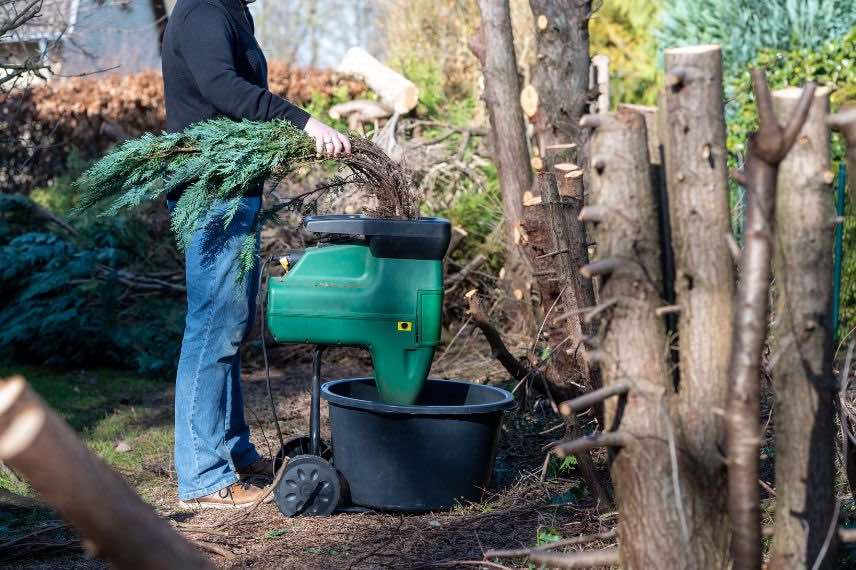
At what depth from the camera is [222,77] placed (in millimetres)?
3279

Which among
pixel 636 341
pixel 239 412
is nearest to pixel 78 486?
pixel 636 341

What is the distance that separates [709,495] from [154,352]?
4.85 m

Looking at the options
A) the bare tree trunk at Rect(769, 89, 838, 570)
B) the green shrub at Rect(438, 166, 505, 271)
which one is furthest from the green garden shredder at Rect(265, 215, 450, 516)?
the green shrub at Rect(438, 166, 505, 271)

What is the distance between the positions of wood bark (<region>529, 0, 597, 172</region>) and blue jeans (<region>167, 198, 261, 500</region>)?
2.30m

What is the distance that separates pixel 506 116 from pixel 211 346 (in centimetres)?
268

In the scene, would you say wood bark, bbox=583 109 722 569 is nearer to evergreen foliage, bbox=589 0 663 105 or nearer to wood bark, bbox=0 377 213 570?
wood bark, bbox=0 377 213 570

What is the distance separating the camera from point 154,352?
6328mm

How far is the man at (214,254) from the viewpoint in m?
3.30

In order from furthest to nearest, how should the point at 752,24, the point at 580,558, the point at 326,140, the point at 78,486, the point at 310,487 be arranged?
the point at 752,24, the point at 310,487, the point at 326,140, the point at 580,558, the point at 78,486

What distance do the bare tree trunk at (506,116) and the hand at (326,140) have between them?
2.37m

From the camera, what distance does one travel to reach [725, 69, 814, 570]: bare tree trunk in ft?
5.99

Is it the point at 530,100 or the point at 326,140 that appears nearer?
the point at 326,140

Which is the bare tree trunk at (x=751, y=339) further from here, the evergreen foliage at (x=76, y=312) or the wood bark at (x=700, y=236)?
the evergreen foliage at (x=76, y=312)

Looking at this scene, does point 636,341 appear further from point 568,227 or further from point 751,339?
point 568,227
